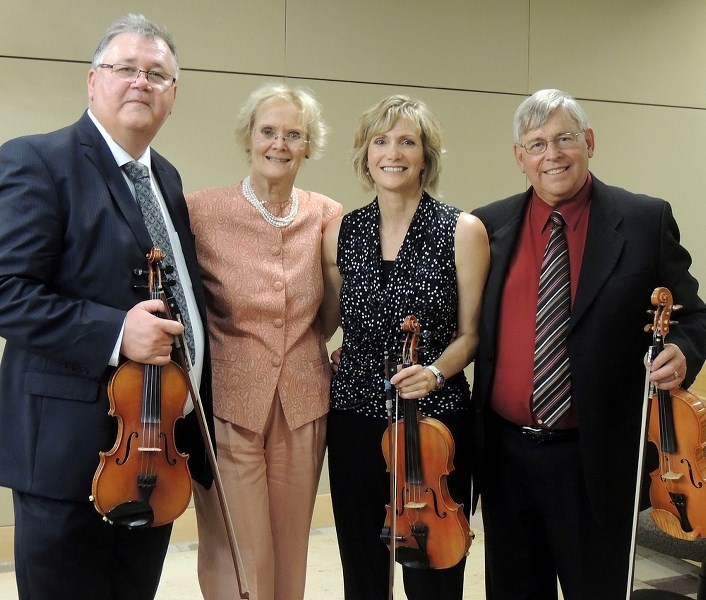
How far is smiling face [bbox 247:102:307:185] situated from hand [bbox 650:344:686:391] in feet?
3.77

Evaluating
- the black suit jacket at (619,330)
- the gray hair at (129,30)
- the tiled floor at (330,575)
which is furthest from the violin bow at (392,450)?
the tiled floor at (330,575)

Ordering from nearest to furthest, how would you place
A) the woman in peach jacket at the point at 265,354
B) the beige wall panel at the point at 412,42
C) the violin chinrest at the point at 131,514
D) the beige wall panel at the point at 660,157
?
the violin chinrest at the point at 131,514 → the woman in peach jacket at the point at 265,354 → the beige wall panel at the point at 412,42 → the beige wall panel at the point at 660,157

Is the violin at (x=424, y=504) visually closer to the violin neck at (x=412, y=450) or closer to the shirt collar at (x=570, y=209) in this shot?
the violin neck at (x=412, y=450)

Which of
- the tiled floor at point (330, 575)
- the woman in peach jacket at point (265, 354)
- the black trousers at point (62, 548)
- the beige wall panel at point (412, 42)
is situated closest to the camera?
the black trousers at point (62, 548)

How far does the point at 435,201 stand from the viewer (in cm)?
249

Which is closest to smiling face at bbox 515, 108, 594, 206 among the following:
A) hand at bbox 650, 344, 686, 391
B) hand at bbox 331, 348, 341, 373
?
hand at bbox 650, 344, 686, 391

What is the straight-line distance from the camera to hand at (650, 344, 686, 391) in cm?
200

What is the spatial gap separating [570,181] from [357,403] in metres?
0.83

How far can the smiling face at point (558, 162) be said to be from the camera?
2281 mm

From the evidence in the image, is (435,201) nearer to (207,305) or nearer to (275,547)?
(207,305)

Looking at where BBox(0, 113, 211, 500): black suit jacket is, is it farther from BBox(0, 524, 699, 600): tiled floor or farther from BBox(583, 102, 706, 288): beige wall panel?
BBox(583, 102, 706, 288): beige wall panel

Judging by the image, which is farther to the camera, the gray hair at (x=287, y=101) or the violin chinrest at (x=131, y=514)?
the gray hair at (x=287, y=101)

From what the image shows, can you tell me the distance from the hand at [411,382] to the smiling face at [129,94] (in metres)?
0.86

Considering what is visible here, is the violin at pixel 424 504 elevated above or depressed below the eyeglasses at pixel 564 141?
below
